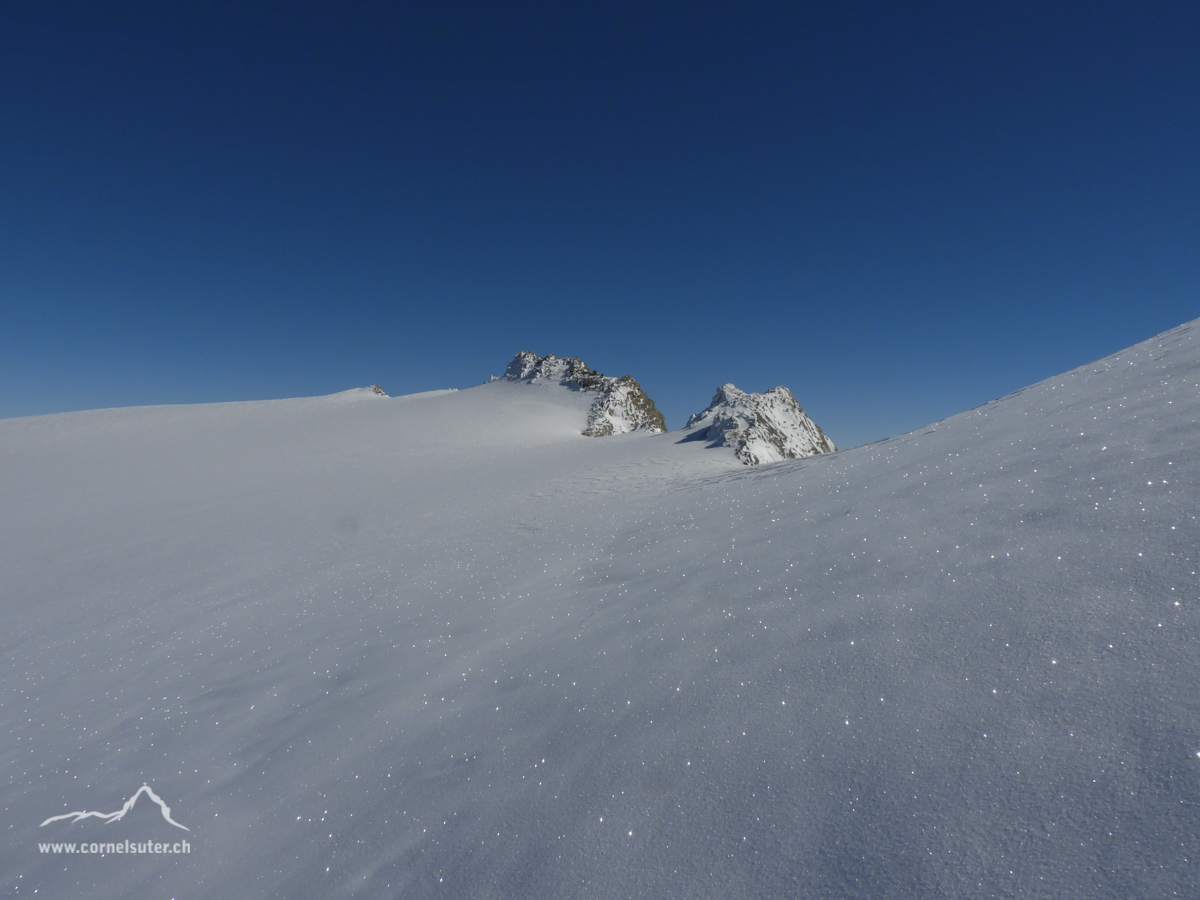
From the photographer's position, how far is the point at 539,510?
7547mm

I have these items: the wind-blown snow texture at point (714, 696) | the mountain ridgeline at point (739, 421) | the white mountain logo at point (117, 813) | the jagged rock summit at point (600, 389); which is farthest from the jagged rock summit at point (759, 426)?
the white mountain logo at point (117, 813)

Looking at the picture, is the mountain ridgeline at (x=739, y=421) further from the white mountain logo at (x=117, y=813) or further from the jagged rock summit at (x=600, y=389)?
the white mountain logo at (x=117, y=813)

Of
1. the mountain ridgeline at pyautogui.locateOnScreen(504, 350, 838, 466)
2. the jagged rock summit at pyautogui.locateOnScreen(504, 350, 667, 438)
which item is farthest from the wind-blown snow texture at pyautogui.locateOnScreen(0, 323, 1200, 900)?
the jagged rock summit at pyautogui.locateOnScreen(504, 350, 667, 438)

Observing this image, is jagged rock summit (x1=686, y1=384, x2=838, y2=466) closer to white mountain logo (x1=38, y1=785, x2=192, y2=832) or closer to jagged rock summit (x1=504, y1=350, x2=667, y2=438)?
jagged rock summit (x1=504, y1=350, x2=667, y2=438)

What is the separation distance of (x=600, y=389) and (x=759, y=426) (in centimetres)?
1375

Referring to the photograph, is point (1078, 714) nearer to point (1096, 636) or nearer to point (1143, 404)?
point (1096, 636)

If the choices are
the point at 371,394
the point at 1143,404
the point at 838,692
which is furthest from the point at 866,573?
the point at 371,394

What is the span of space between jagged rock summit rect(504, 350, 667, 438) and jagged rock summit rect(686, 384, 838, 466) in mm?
3598

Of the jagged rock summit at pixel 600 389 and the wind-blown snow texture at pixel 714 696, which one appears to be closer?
the wind-blown snow texture at pixel 714 696

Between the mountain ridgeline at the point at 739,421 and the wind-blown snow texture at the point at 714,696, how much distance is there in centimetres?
665

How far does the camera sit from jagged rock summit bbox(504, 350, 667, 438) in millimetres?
21922

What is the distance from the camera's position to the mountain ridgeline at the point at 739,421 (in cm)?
1234

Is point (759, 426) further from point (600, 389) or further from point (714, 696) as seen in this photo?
point (600, 389)

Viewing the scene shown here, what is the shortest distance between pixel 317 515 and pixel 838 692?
29.1 ft
